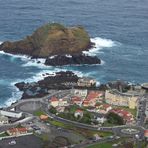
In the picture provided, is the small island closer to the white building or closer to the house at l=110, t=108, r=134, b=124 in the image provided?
the house at l=110, t=108, r=134, b=124

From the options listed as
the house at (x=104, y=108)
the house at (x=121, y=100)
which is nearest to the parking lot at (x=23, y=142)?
the house at (x=104, y=108)

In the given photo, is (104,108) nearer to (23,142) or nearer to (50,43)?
(23,142)

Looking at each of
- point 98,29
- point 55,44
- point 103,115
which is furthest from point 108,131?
point 98,29

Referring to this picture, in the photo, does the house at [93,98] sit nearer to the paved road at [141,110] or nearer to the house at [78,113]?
the house at [78,113]

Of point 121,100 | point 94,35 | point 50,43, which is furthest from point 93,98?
point 94,35

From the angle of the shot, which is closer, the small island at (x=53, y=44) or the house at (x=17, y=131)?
the house at (x=17, y=131)

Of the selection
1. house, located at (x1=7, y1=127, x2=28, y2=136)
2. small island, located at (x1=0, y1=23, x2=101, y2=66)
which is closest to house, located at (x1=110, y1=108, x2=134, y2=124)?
house, located at (x1=7, y1=127, x2=28, y2=136)
